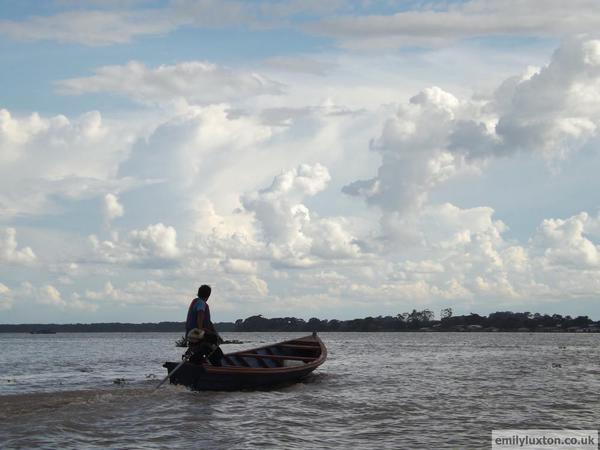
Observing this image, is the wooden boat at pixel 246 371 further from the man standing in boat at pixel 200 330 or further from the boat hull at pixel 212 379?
the man standing in boat at pixel 200 330

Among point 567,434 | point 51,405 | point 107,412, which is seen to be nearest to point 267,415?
point 107,412

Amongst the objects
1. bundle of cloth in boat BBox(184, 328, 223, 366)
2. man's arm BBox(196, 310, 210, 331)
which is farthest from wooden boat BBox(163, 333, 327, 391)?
man's arm BBox(196, 310, 210, 331)

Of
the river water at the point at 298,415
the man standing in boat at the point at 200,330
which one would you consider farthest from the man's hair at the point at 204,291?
the river water at the point at 298,415

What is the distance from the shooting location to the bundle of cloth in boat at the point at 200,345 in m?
24.0

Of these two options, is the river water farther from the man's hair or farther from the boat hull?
the man's hair

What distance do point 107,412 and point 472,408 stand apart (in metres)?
11.0

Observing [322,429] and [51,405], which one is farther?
[51,405]

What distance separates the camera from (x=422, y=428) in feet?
59.8

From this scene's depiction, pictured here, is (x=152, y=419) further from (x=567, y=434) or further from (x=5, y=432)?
(x=567, y=434)

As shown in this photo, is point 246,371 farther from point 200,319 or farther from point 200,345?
point 200,319

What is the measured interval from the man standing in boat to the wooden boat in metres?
0.47

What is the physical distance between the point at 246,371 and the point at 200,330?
2.65m

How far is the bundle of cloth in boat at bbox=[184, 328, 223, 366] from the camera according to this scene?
78.7 feet

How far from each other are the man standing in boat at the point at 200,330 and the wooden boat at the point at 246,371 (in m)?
0.47
